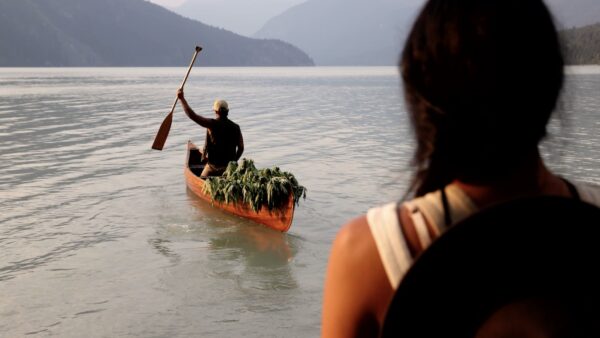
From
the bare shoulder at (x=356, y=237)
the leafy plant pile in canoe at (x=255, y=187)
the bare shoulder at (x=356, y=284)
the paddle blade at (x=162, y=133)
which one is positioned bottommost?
the paddle blade at (x=162, y=133)

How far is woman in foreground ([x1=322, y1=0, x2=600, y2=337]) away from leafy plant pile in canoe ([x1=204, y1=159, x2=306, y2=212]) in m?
10.1

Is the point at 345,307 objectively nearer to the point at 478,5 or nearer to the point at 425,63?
the point at 425,63

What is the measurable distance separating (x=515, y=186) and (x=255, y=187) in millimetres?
10730

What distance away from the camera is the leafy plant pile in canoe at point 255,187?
1148cm

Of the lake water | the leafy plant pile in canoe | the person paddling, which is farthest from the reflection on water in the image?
the person paddling

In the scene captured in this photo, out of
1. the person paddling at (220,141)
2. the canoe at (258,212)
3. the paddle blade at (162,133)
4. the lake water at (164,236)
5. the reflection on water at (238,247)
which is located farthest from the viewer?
the paddle blade at (162,133)

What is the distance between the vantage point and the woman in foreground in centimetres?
115

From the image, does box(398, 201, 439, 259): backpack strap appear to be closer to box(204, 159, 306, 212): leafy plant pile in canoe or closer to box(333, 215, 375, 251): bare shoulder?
box(333, 215, 375, 251): bare shoulder

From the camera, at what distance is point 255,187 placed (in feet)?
39.0

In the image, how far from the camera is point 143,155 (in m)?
23.1

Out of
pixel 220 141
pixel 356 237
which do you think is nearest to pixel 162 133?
pixel 220 141

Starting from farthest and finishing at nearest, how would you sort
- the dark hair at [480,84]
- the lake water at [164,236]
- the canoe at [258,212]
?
the canoe at [258,212]
the lake water at [164,236]
the dark hair at [480,84]

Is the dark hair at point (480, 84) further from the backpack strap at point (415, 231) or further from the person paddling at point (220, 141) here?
the person paddling at point (220, 141)

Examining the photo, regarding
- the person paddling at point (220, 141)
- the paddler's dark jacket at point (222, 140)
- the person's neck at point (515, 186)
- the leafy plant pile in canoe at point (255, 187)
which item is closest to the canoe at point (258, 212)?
the leafy plant pile in canoe at point (255, 187)
